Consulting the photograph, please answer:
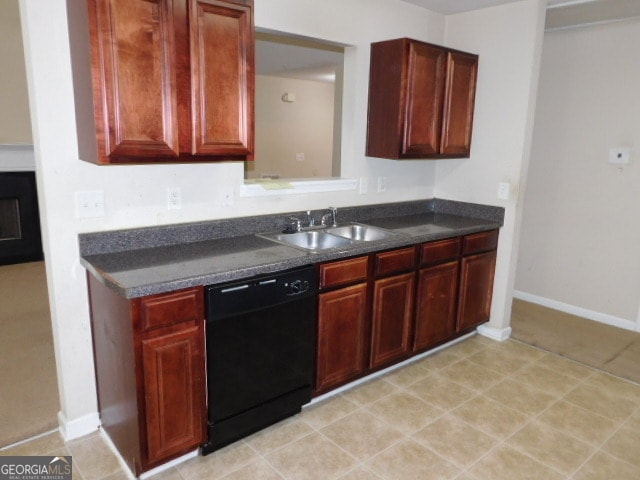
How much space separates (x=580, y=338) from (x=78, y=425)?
342 cm

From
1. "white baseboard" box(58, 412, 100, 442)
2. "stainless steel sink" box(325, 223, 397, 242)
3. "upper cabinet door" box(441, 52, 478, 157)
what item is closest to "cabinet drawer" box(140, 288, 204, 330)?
"white baseboard" box(58, 412, 100, 442)

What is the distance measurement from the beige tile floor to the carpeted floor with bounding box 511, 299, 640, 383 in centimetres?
23

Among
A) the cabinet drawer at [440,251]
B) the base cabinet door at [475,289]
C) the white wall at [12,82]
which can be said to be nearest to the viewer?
the cabinet drawer at [440,251]

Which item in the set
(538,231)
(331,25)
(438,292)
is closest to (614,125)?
(538,231)

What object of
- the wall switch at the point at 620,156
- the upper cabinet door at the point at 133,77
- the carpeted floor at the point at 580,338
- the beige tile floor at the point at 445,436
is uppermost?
the upper cabinet door at the point at 133,77

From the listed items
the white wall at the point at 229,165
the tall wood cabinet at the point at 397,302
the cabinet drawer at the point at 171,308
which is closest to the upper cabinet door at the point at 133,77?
the white wall at the point at 229,165

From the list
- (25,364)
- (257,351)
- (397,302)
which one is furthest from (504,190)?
(25,364)

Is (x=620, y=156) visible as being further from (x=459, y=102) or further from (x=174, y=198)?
(x=174, y=198)

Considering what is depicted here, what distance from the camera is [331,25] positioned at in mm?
2863

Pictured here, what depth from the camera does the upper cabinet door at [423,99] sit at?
2929mm

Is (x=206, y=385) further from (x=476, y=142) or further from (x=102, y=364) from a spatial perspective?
(x=476, y=142)

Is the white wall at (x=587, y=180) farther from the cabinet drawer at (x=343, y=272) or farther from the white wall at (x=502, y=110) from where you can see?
the cabinet drawer at (x=343, y=272)

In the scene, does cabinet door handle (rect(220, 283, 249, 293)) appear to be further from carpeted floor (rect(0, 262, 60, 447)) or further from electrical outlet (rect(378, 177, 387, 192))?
electrical outlet (rect(378, 177, 387, 192))

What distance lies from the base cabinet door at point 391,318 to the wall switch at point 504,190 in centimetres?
104
